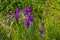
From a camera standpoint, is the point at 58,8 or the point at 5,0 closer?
the point at 58,8

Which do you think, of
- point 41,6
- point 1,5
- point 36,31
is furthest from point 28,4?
point 36,31

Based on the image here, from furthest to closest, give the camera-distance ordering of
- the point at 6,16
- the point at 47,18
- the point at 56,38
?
the point at 6,16, the point at 47,18, the point at 56,38

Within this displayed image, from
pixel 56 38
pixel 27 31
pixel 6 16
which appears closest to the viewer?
pixel 27 31

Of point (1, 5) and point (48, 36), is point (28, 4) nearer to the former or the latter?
point (1, 5)

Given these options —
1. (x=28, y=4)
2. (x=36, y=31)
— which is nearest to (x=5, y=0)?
(x=28, y=4)

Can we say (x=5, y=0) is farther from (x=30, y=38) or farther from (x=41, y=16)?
(x=30, y=38)

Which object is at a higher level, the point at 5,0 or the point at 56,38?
the point at 5,0
